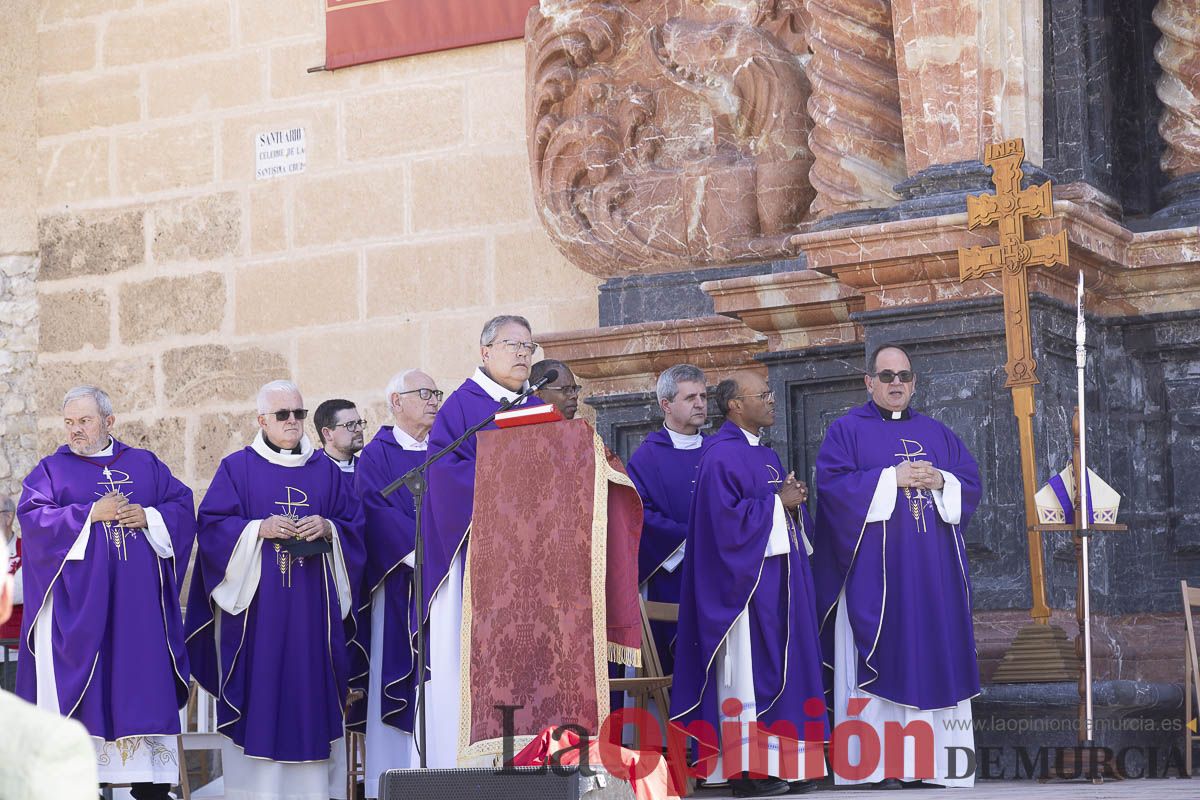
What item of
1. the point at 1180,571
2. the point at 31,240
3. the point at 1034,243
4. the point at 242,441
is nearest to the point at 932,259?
the point at 1034,243

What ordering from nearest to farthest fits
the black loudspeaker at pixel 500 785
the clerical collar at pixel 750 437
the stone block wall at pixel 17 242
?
the black loudspeaker at pixel 500 785, the clerical collar at pixel 750 437, the stone block wall at pixel 17 242

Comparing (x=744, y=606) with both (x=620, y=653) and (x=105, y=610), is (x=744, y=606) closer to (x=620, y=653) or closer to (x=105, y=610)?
(x=620, y=653)

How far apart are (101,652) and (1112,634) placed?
13.2 feet

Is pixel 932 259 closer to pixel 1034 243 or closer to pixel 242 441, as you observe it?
pixel 1034 243

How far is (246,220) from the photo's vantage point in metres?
10.6

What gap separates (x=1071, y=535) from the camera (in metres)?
7.61

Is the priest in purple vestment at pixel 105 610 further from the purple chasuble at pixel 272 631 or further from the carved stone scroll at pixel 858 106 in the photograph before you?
the carved stone scroll at pixel 858 106

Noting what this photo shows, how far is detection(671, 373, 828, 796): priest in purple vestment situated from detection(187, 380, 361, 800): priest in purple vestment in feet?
5.01

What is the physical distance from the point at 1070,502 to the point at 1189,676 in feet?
2.94

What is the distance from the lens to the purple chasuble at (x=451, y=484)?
6.52 metres

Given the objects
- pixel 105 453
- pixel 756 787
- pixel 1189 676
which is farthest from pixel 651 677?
pixel 105 453

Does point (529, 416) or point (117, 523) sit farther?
point (117, 523)

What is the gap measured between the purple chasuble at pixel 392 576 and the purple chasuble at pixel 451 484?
1.16 metres

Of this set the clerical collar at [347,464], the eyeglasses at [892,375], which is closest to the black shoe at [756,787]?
the eyeglasses at [892,375]
